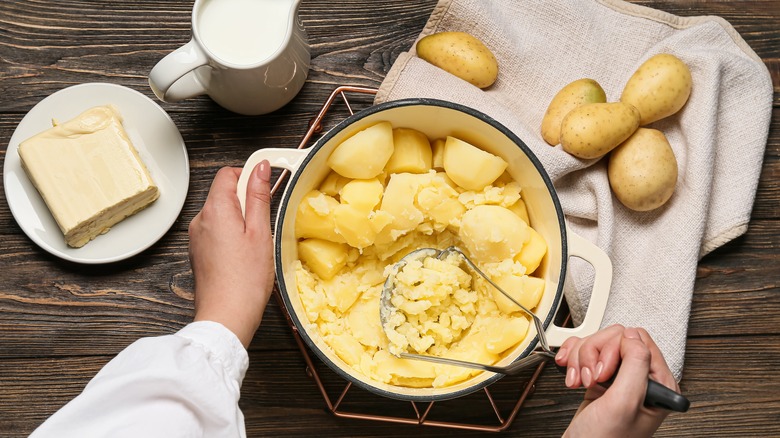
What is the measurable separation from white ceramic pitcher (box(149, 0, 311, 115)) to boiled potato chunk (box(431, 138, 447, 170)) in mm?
241

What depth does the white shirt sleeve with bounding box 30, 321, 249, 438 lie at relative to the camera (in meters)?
0.72

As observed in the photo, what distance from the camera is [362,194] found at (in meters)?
0.91

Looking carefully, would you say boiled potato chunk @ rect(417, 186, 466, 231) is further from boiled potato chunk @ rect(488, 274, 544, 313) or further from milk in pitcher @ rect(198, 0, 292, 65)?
milk in pitcher @ rect(198, 0, 292, 65)

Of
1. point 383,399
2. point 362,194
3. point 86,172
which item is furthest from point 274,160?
point 383,399

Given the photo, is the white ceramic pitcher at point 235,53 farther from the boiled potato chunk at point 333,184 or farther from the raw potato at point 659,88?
the raw potato at point 659,88

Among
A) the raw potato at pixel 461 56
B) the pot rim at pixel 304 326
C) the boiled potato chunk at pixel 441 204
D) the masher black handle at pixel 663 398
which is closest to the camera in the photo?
the masher black handle at pixel 663 398

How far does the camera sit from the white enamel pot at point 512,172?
840mm

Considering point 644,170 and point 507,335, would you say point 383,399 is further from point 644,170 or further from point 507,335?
point 644,170

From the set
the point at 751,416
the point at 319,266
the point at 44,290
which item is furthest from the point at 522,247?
the point at 44,290

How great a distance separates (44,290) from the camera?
1078mm

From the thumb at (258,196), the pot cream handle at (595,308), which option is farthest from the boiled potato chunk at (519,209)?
the thumb at (258,196)

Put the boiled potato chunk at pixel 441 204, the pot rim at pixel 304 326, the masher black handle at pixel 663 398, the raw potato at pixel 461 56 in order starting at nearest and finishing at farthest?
1. the masher black handle at pixel 663 398
2. the pot rim at pixel 304 326
3. the boiled potato chunk at pixel 441 204
4. the raw potato at pixel 461 56

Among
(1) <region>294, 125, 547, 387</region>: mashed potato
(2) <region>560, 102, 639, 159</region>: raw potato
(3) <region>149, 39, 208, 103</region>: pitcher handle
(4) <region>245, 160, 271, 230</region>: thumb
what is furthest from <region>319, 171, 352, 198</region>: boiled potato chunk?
(2) <region>560, 102, 639, 159</region>: raw potato

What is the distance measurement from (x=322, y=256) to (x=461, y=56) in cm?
38
